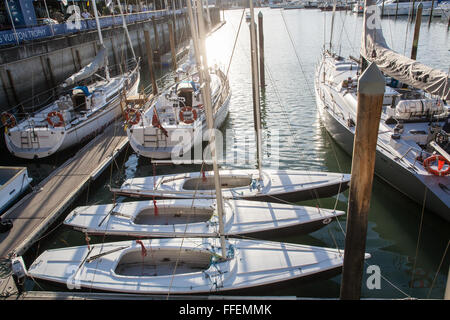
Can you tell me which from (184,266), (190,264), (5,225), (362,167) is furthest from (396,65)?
(5,225)

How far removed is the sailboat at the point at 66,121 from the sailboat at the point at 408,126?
1119cm

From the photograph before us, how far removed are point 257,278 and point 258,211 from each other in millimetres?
2416

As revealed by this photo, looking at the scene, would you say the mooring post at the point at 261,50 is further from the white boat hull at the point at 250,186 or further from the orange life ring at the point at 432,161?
the orange life ring at the point at 432,161

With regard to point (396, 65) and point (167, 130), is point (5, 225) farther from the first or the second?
point (396, 65)

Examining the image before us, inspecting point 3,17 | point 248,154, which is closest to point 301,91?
point 248,154

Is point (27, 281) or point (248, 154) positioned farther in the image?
point (248, 154)

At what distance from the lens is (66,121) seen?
52.1 feet

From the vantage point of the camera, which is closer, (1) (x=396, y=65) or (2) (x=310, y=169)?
(1) (x=396, y=65)

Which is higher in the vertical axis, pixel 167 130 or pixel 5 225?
pixel 167 130

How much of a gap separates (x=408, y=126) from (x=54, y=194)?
1257cm

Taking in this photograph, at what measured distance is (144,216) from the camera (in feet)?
32.6

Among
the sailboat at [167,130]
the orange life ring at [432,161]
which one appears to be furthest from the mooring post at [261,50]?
the orange life ring at [432,161]
